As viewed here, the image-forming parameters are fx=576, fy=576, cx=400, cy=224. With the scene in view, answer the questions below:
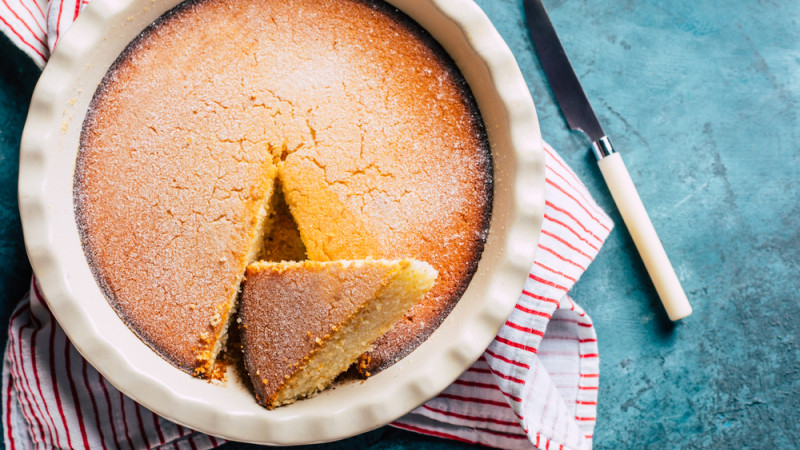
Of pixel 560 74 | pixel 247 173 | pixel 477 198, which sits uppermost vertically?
pixel 247 173

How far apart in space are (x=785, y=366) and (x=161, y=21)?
7.45 feet

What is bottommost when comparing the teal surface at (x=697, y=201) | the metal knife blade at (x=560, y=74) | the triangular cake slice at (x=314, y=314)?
the teal surface at (x=697, y=201)

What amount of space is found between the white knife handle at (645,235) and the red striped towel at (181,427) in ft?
0.48

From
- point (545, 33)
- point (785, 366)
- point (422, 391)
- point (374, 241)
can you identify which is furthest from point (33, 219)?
point (785, 366)

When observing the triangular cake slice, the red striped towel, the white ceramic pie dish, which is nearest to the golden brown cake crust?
the triangular cake slice

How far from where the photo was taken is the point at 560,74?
6.31ft

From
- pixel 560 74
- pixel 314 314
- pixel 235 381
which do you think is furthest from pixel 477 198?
pixel 235 381

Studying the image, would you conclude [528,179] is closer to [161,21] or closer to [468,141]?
[468,141]

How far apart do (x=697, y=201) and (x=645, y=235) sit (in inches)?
10.4

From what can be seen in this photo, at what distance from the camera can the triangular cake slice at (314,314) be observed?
4.57 feet

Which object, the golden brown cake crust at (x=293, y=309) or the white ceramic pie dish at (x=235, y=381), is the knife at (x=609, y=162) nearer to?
the white ceramic pie dish at (x=235, y=381)

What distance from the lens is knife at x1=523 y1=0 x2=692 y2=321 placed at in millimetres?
1891

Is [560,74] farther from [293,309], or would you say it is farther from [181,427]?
[181,427]

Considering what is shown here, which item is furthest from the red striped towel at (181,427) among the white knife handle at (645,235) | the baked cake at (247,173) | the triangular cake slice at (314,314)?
the triangular cake slice at (314,314)
